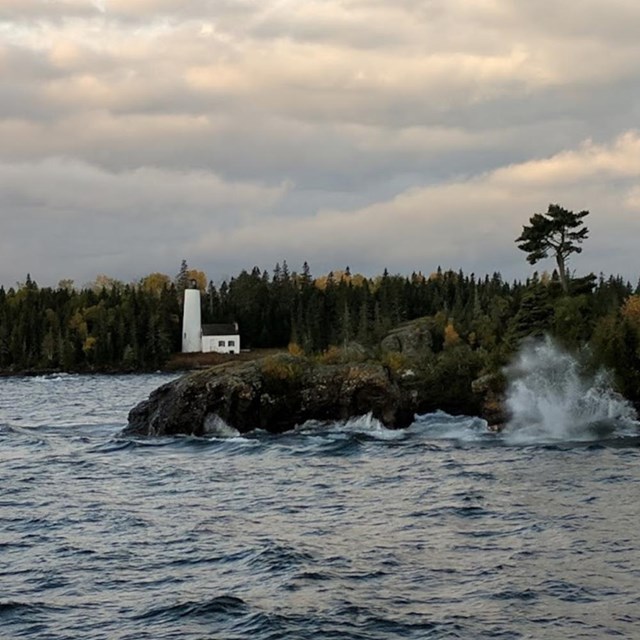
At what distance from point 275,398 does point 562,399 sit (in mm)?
14566

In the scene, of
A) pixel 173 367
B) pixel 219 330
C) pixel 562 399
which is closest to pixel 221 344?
pixel 219 330

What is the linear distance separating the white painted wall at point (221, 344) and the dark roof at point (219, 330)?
0.82 m

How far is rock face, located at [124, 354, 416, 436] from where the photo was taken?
Result: 171 feet

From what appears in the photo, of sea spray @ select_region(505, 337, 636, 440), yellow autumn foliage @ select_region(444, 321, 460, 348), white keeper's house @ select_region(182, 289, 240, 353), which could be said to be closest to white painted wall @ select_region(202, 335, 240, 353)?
white keeper's house @ select_region(182, 289, 240, 353)

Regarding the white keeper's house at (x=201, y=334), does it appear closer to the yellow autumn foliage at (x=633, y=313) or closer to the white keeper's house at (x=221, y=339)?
the white keeper's house at (x=221, y=339)

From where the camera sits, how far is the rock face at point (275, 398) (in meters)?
52.0

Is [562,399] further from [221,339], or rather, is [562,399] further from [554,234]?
[221,339]

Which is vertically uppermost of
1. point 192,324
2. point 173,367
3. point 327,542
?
point 192,324

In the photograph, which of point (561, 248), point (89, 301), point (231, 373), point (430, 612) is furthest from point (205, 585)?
point (89, 301)

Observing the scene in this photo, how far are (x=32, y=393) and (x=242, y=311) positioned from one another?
87.2 metres

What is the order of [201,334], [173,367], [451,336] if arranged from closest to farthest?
[451,336]
[173,367]
[201,334]

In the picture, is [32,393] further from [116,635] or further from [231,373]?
[116,635]

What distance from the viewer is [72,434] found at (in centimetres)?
5628

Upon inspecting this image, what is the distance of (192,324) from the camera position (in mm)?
172000
